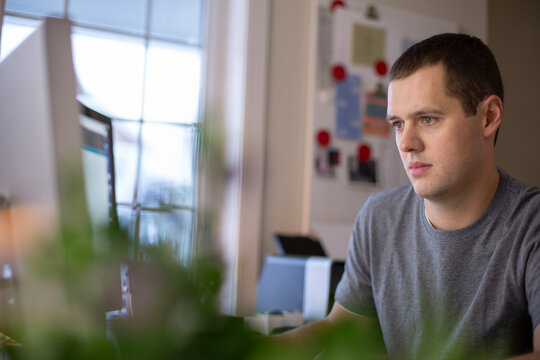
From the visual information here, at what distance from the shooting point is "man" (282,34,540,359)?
968mm

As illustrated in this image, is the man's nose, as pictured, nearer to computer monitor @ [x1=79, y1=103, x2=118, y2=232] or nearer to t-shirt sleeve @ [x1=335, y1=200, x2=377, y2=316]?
t-shirt sleeve @ [x1=335, y1=200, x2=377, y2=316]

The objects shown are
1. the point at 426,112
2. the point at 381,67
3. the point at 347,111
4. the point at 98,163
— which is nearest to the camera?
the point at 98,163

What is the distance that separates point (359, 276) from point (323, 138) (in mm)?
1499

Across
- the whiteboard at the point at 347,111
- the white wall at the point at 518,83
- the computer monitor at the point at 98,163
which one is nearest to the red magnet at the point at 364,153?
the whiteboard at the point at 347,111

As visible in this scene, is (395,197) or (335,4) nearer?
(395,197)

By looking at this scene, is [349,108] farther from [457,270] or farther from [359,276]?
[457,270]

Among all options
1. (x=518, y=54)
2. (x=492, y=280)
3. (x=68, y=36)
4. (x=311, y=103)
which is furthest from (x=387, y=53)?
(x=68, y=36)

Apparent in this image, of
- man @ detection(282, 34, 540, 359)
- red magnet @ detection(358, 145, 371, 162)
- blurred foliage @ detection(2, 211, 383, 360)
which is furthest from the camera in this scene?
red magnet @ detection(358, 145, 371, 162)

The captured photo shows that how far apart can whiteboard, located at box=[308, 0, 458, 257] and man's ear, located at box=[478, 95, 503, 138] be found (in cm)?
149

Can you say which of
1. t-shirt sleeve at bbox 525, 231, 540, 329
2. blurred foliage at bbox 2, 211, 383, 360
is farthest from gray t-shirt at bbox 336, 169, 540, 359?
blurred foliage at bbox 2, 211, 383, 360

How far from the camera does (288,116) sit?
8.55ft

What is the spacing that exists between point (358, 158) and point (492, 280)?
1.81m

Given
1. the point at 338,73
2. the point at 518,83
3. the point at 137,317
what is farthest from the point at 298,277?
the point at 518,83

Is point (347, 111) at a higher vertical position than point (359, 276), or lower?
higher
